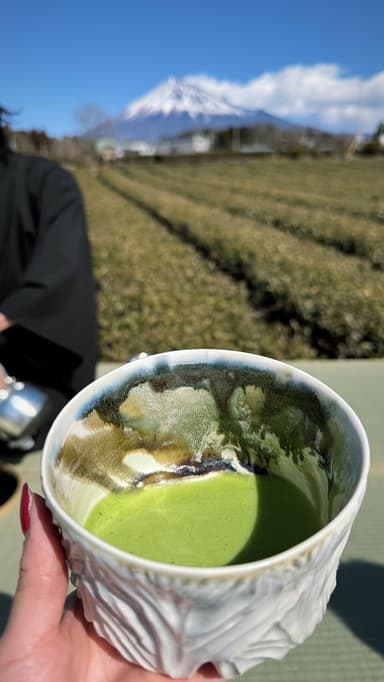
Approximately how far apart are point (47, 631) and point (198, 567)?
210mm

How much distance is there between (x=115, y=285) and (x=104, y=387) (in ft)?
12.6

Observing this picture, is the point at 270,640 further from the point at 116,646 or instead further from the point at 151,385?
the point at 151,385

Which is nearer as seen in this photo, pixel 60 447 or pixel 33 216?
pixel 60 447

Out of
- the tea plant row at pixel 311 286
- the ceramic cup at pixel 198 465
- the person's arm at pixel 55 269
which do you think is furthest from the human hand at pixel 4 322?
the tea plant row at pixel 311 286

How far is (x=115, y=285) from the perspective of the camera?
4297mm

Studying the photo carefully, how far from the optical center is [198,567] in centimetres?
43

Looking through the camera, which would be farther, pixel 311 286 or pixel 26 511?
pixel 311 286

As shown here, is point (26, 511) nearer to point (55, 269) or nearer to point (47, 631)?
point (47, 631)

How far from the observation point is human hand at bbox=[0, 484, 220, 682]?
49 centimetres

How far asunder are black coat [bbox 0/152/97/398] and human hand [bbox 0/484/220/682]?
865 mm

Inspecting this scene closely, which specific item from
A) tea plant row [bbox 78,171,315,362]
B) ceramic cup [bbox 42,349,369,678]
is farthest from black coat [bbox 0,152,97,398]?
tea plant row [bbox 78,171,315,362]

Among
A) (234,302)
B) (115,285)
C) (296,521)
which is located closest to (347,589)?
(296,521)

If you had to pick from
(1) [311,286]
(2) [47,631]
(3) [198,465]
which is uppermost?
(3) [198,465]

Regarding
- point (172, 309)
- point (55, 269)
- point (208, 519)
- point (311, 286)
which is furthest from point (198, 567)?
point (311, 286)
